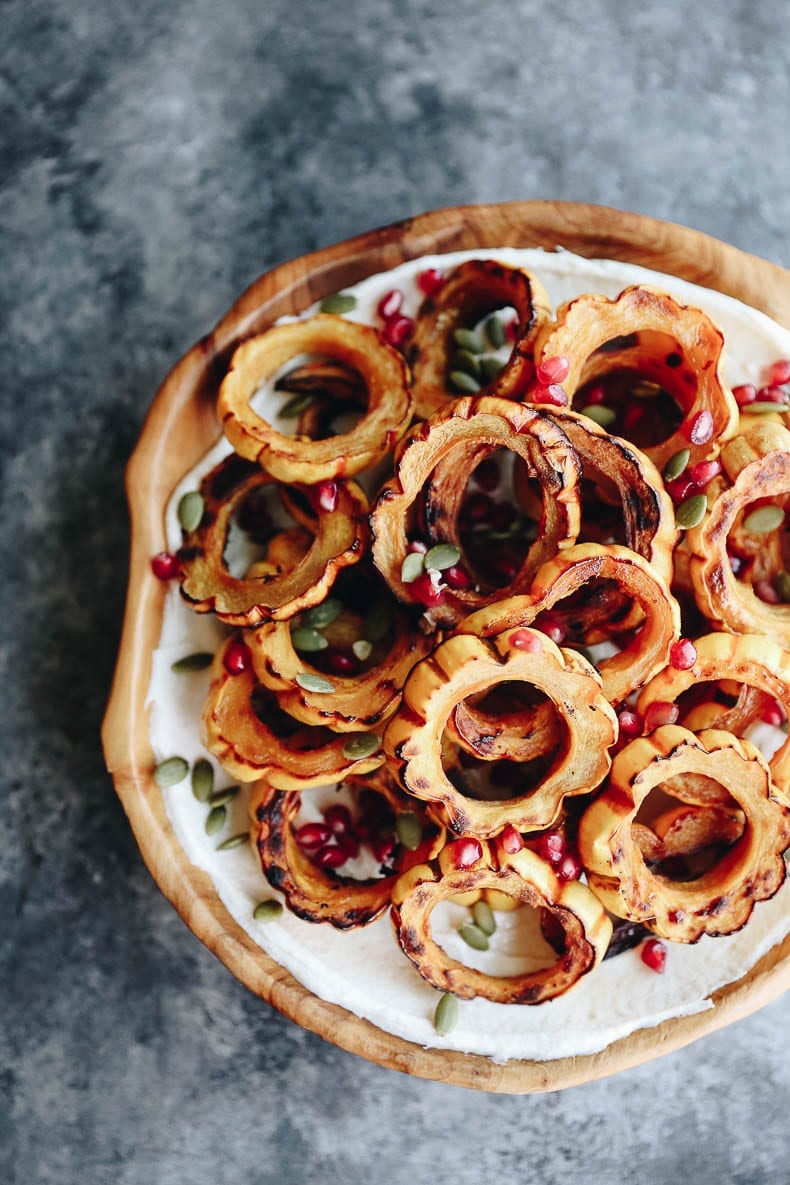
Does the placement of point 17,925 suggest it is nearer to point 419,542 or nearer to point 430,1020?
point 430,1020

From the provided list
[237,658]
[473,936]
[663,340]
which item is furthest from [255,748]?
[663,340]

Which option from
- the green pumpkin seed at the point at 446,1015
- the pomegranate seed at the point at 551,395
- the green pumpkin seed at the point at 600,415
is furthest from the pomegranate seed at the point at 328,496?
the green pumpkin seed at the point at 446,1015

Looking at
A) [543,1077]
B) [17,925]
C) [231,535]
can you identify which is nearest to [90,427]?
[231,535]

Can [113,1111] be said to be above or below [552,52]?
below

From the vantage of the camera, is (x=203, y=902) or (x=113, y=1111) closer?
(x=203, y=902)

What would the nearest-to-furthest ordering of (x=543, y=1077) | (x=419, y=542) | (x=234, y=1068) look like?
(x=419, y=542) < (x=543, y=1077) < (x=234, y=1068)

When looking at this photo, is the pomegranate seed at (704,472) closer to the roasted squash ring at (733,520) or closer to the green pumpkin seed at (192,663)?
the roasted squash ring at (733,520)

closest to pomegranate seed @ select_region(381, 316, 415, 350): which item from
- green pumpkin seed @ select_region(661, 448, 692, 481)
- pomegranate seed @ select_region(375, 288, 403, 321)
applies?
pomegranate seed @ select_region(375, 288, 403, 321)

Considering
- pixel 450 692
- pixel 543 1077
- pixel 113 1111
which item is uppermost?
pixel 450 692
